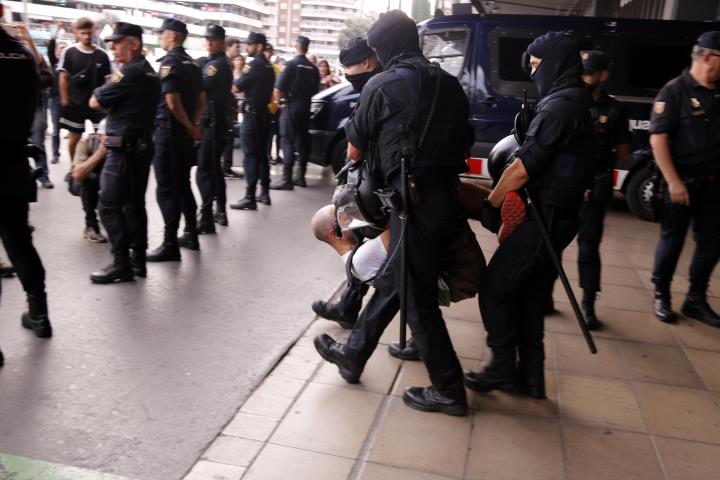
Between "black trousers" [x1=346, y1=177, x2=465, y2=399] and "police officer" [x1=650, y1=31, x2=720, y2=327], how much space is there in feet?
7.08

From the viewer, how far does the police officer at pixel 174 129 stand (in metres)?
5.49

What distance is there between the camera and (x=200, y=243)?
6.34 metres

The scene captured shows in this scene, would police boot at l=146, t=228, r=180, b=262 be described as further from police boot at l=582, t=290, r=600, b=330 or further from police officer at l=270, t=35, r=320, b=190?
police officer at l=270, t=35, r=320, b=190

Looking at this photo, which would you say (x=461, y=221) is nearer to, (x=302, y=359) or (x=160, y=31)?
(x=302, y=359)

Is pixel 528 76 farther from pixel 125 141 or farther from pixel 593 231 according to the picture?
pixel 125 141

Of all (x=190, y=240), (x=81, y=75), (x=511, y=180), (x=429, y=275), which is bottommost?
(x=190, y=240)

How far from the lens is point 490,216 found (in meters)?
3.42

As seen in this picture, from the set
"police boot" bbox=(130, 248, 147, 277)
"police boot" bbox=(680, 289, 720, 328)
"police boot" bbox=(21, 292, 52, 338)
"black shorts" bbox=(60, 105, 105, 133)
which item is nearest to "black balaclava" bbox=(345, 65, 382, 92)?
"police boot" bbox=(21, 292, 52, 338)

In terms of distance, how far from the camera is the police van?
7.90 metres

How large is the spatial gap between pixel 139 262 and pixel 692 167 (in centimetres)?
402

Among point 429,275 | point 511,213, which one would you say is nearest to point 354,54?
point 511,213

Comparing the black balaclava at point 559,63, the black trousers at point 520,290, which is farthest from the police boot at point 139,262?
the black balaclava at point 559,63

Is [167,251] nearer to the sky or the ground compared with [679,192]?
nearer to the ground

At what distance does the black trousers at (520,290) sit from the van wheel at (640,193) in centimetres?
528
